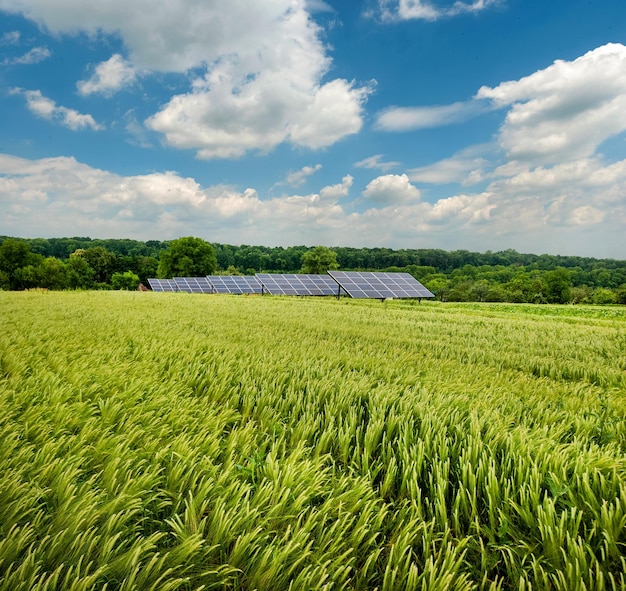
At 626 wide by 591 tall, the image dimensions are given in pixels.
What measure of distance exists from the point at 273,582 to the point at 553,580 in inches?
44.5

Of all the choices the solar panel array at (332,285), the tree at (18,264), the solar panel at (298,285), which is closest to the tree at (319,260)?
the solar panel array at (332,285)

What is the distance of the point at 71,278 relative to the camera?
8281cm

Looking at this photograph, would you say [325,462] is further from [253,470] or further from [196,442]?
[196,442]

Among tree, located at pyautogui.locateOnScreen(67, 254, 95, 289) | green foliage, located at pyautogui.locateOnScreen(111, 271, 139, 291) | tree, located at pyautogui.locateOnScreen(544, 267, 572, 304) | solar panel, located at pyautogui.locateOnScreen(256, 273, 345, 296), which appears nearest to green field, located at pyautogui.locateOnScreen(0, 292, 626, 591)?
solar panel, located at pyautogui.locateOnScreen(256, 273, 345, 296)

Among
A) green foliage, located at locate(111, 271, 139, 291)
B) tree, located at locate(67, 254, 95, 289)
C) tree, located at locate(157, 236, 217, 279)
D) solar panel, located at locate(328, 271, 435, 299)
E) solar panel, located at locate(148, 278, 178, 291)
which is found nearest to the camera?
solar panel, located at locate(328, 271, 435, 299)

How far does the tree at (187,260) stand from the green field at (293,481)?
85.8 m

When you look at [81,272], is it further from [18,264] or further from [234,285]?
[234,285]

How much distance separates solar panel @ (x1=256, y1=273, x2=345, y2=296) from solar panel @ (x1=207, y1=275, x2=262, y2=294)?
600cm

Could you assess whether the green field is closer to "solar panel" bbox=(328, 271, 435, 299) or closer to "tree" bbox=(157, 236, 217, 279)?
"solar panel" bbox=(328, 271, 435, 299)

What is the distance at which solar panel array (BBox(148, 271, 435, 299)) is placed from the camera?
34.2 meters

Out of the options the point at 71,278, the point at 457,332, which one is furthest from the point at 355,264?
the point at 457,332

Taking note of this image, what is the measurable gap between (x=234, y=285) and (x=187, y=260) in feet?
109

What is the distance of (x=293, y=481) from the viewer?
1821mm

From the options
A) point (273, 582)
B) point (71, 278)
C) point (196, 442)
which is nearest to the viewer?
point (273, 582)
